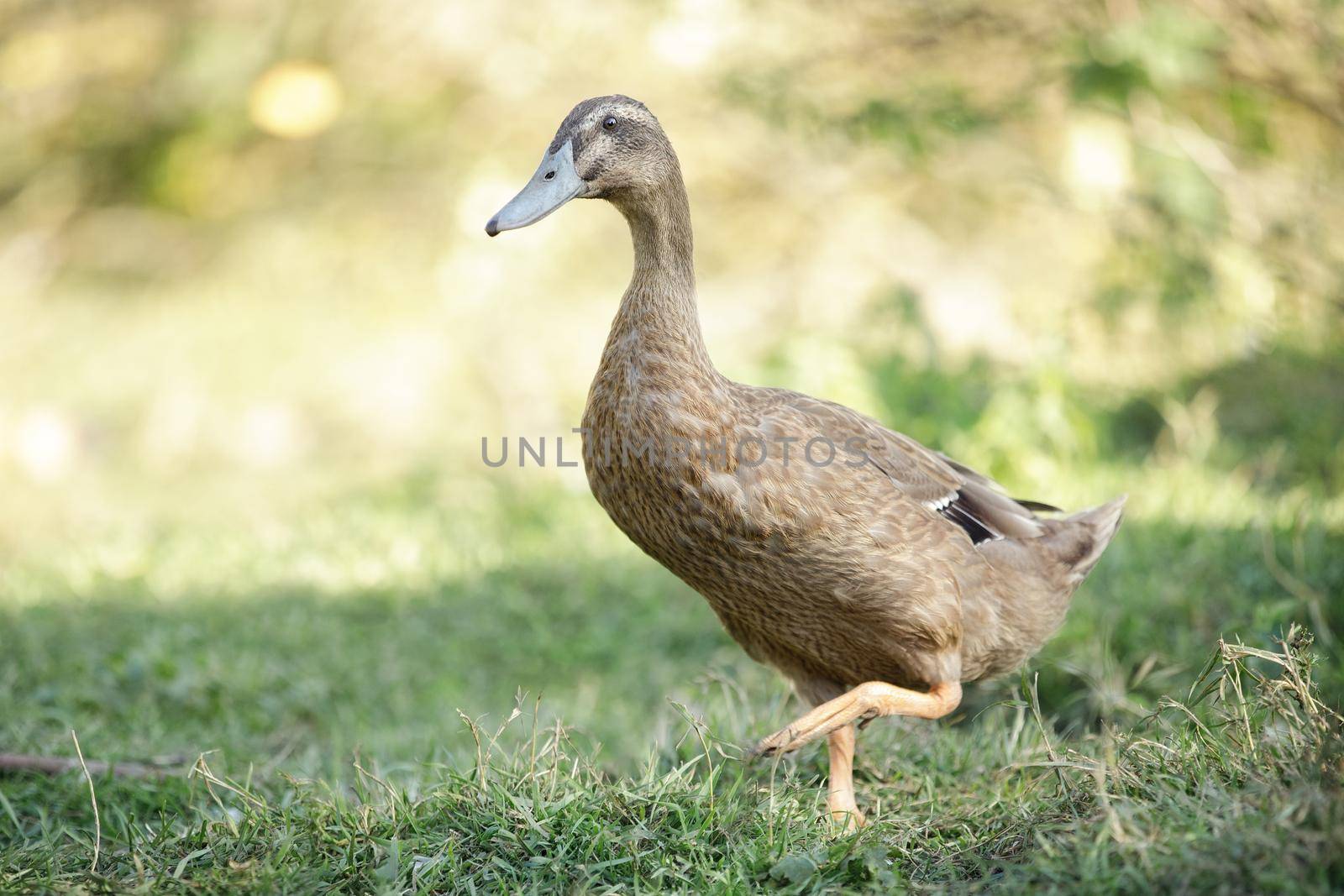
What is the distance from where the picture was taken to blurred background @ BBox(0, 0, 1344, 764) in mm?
4383

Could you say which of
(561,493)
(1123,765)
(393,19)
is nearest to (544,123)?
(393,19)

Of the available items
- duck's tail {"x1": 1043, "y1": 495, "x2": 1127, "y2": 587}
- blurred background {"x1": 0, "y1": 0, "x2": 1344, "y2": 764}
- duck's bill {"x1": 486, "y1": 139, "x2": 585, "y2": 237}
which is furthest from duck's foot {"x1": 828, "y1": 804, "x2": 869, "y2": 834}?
duck's bill {"x1": 486, "y1": 139, "x2": 585, "y2": 237}

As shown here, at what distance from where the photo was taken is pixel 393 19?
970cm

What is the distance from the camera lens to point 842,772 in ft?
10.1

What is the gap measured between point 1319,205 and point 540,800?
5.08 meters

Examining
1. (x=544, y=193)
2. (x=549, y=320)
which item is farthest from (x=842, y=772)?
(x=549, y=320)

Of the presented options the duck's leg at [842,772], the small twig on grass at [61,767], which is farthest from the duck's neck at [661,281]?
the small twig on grass at [61,767]

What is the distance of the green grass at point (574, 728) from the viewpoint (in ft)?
8.07

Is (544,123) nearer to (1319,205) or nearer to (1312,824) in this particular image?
(1319,205)

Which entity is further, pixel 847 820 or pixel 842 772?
pixel 842 772

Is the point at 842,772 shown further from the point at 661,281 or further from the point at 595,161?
the point at 595,161

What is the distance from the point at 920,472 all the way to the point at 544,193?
49.5 inches

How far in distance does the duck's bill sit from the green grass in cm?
117

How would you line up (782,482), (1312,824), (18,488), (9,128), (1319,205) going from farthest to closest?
(9,128), (18,488), (1319,205), (782,482), (1312,824)
